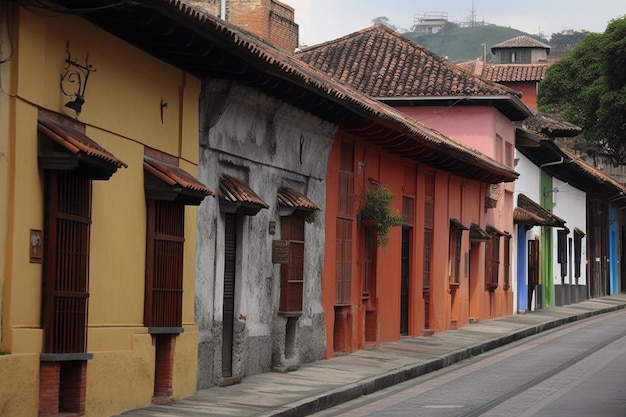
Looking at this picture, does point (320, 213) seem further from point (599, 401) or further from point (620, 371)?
point (599, 401)

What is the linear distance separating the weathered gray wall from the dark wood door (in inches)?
3.1

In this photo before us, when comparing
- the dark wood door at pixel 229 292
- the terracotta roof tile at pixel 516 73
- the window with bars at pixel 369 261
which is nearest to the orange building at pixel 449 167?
the window with bars at pixel 369 261

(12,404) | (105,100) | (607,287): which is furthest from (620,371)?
(607,287)

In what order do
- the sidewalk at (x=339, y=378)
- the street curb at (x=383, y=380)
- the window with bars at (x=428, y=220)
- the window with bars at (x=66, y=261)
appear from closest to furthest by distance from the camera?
the window with bars at (x=66, y=261), the sidewalk at (x=339, y=378), the street curb at (x=383, y=380), the window with bars at (x=428, y=220)

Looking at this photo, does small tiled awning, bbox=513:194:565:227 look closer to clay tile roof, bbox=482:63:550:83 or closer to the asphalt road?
the asphalt road

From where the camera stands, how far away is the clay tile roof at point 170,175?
13.7 meters

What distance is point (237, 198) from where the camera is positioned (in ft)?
52.4

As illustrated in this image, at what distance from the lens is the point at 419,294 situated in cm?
2667

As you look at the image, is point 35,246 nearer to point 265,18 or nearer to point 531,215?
point 265,18

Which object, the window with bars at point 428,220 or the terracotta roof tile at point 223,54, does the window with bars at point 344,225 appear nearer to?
the terracotta roof tile at point 223,54

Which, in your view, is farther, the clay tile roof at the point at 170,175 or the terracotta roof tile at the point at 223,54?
the clay tile roof at the point at 170,175

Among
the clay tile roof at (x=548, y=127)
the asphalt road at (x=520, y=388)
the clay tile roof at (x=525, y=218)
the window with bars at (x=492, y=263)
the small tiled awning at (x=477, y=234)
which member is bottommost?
the asphalt road at (x=520, y=388)

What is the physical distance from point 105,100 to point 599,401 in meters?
6.56

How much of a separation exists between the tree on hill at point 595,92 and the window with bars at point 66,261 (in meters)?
44.2
